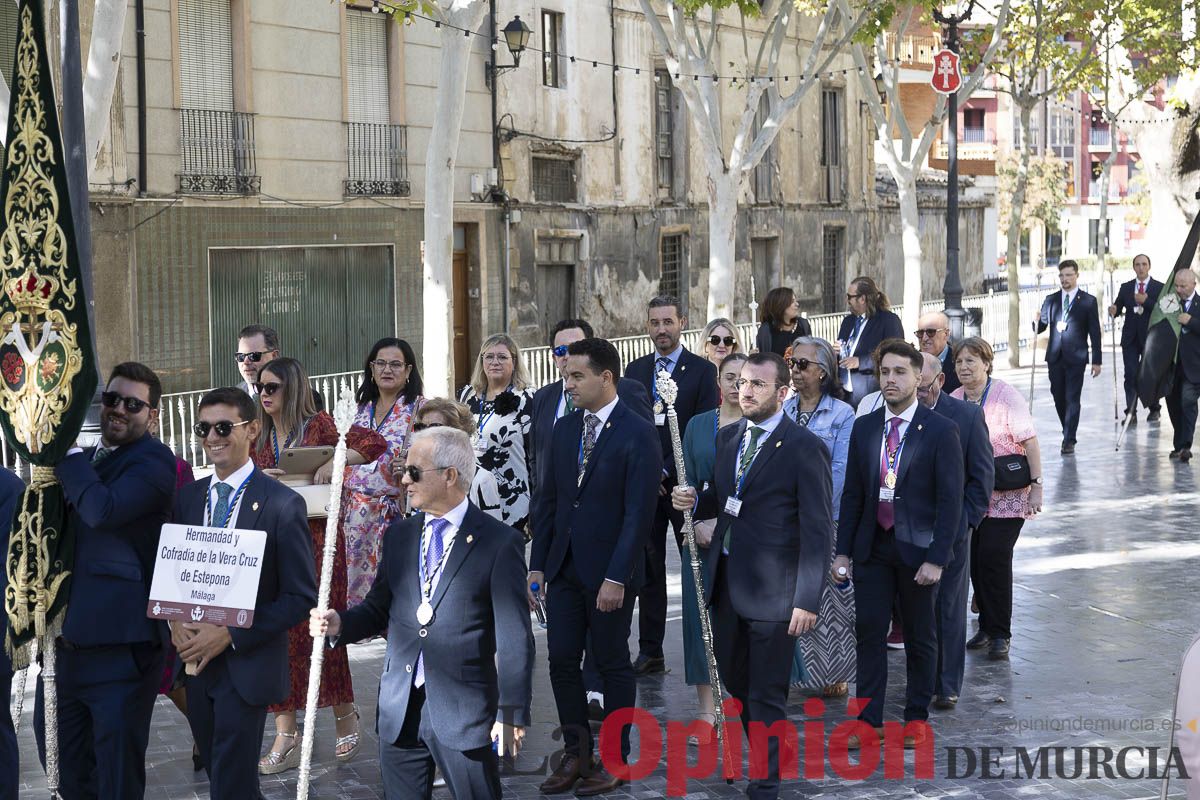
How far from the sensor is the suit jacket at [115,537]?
565cm

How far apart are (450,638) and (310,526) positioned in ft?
7.44

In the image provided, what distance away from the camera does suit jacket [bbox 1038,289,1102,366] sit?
17.1 metres

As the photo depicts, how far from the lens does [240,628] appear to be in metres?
5.49

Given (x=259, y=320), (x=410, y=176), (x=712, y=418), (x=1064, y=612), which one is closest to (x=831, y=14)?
(x=410, y=176)

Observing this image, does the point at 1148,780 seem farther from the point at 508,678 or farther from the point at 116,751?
the point at 116,751

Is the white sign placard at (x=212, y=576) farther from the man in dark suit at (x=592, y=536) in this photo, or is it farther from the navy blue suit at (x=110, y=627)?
the man in dark suit at (x=592, y=536)

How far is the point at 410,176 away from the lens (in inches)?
999

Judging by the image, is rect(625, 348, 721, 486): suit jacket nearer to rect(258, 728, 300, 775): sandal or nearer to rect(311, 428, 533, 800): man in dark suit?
rect(258, 728, 300, 775): sandal

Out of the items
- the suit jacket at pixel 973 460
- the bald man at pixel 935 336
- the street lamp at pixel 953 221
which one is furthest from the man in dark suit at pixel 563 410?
the street lamp at pixel 953 221

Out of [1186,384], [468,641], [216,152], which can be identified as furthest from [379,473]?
[216,152]

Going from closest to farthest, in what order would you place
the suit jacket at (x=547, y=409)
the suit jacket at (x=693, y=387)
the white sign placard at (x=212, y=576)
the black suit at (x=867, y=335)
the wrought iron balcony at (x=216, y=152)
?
the white sign placard at (x=212, y=576) → the suit jacket at (x=547, y=409) → the suit jacket at (x=693, y=387) → the black suit at (x=867, y=335) → the wrought iron balcony at (x=216, y=152)

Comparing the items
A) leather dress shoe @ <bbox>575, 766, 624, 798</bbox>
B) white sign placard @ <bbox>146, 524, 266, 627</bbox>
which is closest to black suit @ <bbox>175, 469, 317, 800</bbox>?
white sign placard @ <bbox>146, 524, 266, 627</bbox>

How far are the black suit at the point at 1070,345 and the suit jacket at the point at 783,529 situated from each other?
11.1 m

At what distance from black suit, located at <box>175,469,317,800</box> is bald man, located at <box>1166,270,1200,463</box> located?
43.4 feet
